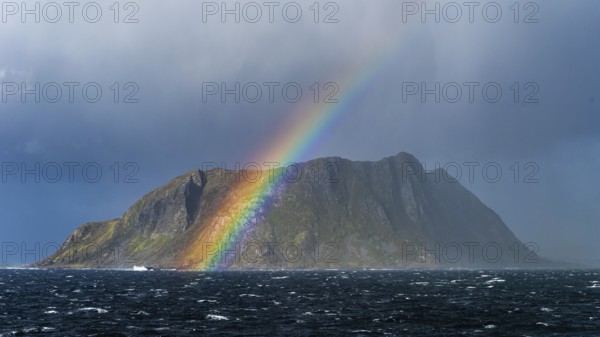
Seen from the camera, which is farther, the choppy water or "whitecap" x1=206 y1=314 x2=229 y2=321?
"whitecap" x1=206 y1=314 x2=229 y2=321

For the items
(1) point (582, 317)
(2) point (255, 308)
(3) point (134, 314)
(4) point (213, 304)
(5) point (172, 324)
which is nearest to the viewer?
(5) point (172, 324)

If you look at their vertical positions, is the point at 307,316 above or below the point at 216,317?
below

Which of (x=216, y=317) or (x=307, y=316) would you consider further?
(x=307, y=316)

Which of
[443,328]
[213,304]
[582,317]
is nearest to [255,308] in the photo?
[213,304]

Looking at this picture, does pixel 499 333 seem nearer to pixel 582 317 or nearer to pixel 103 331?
pixel 582 317

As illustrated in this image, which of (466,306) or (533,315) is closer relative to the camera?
(533,315)

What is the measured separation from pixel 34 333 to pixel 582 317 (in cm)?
7063

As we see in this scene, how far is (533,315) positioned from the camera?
81812 mm

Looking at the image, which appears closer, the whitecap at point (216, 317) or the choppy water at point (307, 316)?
the choppy water at point (307, 316)

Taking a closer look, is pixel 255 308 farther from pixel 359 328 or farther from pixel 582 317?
pixel 582 317

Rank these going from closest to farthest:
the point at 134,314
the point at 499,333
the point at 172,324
→ the point at 499,333 → the point at 172,324 → the point at 134,314

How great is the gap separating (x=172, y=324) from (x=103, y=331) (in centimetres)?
916

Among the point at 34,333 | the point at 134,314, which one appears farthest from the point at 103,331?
the point at 134,314

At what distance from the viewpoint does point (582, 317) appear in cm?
7850
